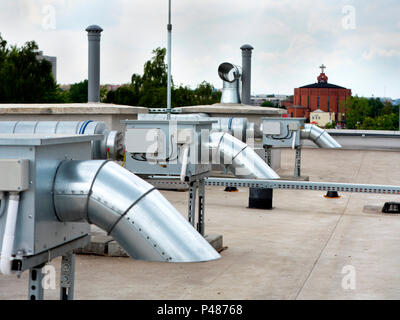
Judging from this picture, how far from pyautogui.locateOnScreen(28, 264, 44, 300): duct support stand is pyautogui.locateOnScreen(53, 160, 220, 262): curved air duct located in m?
0.49

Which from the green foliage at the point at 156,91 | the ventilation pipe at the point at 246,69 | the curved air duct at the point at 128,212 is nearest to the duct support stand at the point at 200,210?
the curved air duct at the point at 128,212

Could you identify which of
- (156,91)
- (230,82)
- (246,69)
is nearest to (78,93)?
(156,91)

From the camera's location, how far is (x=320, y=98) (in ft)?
586

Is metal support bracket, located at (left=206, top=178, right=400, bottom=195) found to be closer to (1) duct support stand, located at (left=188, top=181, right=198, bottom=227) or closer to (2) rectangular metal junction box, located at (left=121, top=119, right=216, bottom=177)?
(1) duct support stand, located at (left=188, top=181, right=198, bottom=227)

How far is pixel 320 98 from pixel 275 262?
567 ft

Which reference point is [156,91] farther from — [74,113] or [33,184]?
[33,184]

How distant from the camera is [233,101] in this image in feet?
75.0

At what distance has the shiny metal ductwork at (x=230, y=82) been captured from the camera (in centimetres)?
2292

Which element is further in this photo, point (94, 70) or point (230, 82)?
point (230, 82)

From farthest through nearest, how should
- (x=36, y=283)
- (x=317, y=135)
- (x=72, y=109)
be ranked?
(x=317, y=135), (x=72, y=109), (x=36, y=283)

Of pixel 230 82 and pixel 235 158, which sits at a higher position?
pixel 230 82

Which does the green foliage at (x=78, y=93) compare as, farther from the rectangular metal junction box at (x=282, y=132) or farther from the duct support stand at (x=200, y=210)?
Result: the duct support stand at (x=200, y=210)
